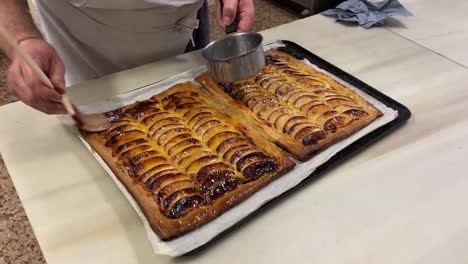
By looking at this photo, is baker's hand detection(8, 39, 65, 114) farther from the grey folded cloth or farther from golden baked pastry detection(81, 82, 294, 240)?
the grey folded cloth

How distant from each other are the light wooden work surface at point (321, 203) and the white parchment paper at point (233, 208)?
3 centimetres

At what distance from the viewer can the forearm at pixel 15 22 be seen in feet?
3.56

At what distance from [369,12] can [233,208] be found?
3.83 ft

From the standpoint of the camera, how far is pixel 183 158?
1.04 meters

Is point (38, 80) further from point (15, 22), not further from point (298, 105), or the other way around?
point (298, 105)

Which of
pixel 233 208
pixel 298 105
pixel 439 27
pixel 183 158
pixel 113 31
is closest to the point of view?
pixel 233 208

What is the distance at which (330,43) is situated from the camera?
62.6 inches

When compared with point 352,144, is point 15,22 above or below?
above

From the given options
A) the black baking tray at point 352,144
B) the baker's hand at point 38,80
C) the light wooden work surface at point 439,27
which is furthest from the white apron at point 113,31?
the light wooden work surface at point 439,27

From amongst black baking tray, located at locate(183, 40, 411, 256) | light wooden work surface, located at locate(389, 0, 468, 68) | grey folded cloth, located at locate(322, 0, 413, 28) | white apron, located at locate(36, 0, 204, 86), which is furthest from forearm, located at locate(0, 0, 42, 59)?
light wooden work surface, located at locate(389, 0, 468, 68)

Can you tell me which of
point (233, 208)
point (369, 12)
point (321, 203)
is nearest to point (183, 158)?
point (233, 208)

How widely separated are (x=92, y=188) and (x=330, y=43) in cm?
103

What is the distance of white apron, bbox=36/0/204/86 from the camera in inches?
50.7

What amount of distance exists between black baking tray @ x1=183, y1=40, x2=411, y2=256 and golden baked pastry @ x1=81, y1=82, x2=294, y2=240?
1.9 inches
